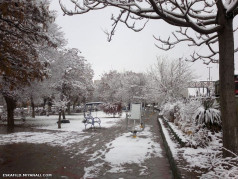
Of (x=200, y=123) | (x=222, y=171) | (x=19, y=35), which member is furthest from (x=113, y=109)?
(x=222, y=171)

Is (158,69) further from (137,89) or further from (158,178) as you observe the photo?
(158,178)

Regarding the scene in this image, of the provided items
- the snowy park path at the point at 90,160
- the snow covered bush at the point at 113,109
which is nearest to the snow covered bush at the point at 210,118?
the snowy park path at the point at 90,160

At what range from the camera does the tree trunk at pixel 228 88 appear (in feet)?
16.3

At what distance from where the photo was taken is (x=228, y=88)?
4988mm

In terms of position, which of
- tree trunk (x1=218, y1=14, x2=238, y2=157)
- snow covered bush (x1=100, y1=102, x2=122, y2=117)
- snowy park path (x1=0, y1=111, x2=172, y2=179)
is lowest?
snowy park path (x1=0, y1=111, x2=172, y2=179)

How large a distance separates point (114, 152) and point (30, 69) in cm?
453

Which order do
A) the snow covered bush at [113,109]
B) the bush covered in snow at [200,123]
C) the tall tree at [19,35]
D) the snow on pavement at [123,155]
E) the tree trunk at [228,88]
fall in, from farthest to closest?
the snow covered bush at [113,109], the bush covered in snow at [200,123], the tall tree at [19,35], the snow on pavement at [123,155], the tree trunk at [228,88]

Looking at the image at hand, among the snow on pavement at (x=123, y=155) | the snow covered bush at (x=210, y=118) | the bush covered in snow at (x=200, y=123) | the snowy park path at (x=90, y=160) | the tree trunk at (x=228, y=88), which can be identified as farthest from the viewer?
the snow covered bush at (x=210, y=118)

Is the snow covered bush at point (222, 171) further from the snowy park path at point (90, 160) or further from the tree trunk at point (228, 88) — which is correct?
the snowy park path at point (90, 160)

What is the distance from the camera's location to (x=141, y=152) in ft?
28.0

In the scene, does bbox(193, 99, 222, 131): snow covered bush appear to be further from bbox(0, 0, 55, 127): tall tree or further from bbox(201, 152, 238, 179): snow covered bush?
bbox(0, 0, 55, 127): tall tree

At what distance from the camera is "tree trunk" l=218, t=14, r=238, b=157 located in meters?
4.96

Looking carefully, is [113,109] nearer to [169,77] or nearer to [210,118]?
[169,77]

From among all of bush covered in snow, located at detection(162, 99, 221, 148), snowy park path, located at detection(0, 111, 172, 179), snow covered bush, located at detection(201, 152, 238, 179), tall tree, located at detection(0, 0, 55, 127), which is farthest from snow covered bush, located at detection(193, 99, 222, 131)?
tall tree, located at detection(0, 0, 55, 127)
